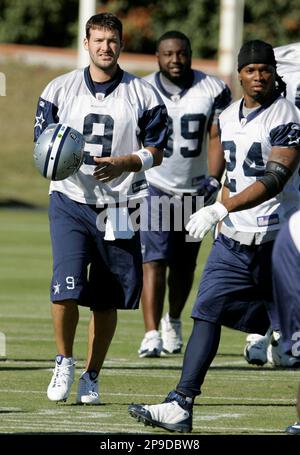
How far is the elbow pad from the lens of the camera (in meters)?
7.28

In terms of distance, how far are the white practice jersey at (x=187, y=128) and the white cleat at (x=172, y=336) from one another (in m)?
1.01

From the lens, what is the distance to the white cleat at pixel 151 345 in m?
10.3

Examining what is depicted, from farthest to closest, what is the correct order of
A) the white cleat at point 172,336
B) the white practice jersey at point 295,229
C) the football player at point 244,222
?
1. the white cleat at point 172,336
2. the football player at point 244,222
3. the white practice jersey at point 295,229

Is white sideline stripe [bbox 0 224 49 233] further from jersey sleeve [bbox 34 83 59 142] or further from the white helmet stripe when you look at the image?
the white helmet stripe

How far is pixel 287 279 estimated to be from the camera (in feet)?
18.6

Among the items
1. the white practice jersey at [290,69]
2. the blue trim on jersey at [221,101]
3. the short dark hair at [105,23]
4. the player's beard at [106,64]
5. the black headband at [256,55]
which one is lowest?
the blue trim on jersey at [221,101]

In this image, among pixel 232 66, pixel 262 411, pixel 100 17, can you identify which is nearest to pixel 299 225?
pixel 262 411

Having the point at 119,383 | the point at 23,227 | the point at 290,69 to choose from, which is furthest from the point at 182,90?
the point at 23,227

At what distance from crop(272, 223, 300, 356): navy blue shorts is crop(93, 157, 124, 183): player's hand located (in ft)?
7.61

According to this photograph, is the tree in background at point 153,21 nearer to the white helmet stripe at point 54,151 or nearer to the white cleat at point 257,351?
the white cleat at point 257,351

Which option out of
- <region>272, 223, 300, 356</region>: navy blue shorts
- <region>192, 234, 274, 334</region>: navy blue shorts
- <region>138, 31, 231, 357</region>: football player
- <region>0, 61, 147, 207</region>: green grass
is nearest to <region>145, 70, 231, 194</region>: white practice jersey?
<region>138, 31, 231, 357</region>: football player

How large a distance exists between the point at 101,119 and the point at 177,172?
2770mm

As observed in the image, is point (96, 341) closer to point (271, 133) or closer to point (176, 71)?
point (271, 133)

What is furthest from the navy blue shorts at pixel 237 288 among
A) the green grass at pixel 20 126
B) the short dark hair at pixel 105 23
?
the green grass at pixel 20 126
